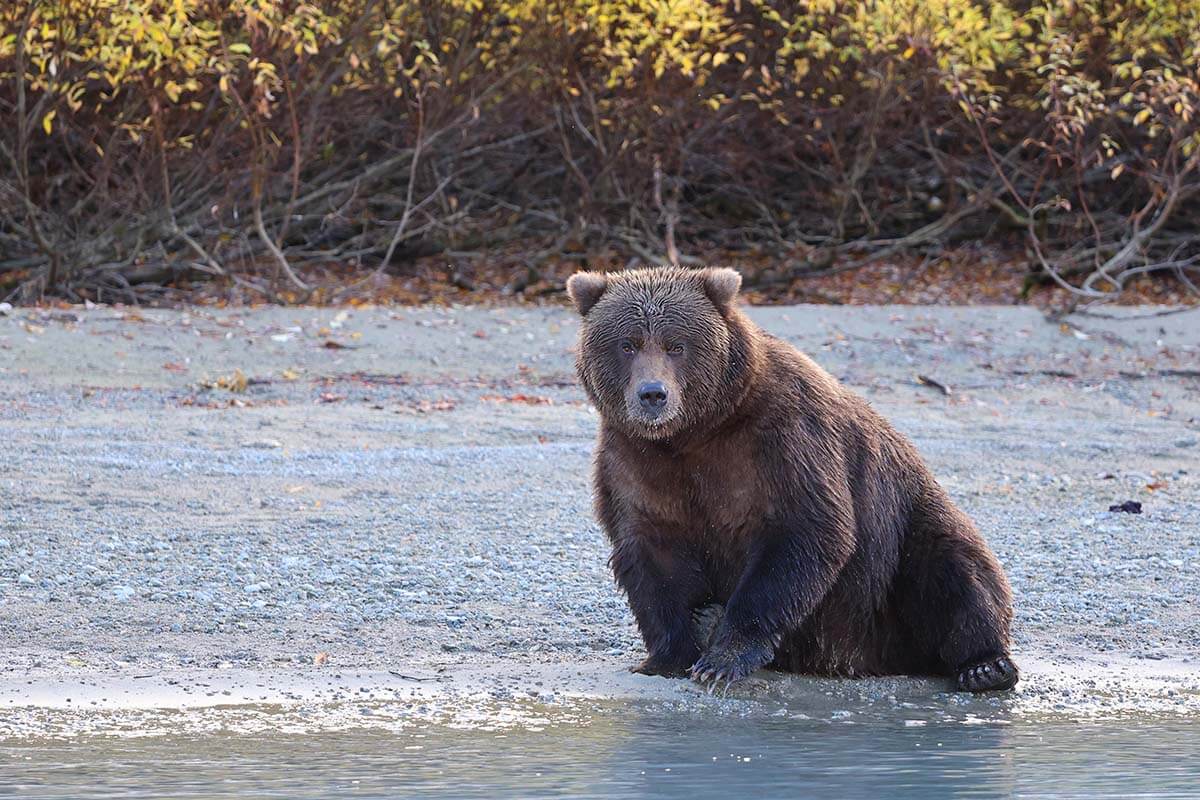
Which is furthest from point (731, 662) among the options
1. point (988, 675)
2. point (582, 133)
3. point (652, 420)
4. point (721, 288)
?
point (582, 133)

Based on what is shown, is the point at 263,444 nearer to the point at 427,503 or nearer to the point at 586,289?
the point at 427,503

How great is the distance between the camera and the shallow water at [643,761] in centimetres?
455

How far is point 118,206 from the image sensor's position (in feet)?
51.9

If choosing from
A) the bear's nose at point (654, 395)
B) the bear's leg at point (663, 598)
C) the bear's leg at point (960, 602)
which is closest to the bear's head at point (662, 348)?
the bear's nose at point (654, 395)

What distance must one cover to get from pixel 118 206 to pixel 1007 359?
24.7ft

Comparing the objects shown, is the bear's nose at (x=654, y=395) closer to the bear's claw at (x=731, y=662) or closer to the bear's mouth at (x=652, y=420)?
the bear's mouth at (x=652, y=420)

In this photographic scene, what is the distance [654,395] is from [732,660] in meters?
0.80

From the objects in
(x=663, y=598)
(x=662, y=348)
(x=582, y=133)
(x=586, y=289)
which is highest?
(x=582, y=133)

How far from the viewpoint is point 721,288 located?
5430 millimetres

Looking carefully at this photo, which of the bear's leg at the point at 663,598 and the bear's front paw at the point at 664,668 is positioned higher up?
the bear's leg at the point at 663,598

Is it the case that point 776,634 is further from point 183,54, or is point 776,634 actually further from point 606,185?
point 606,185

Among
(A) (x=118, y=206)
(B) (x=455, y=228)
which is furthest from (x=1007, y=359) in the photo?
(A) (x=118, y=206)

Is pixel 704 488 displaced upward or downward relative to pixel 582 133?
downward

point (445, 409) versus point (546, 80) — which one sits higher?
point (546, 80)
